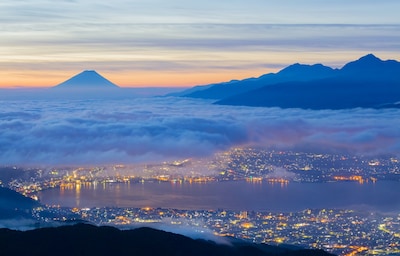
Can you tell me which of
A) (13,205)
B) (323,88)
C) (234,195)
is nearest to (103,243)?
(13,205)

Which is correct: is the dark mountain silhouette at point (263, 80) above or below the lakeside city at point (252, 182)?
above

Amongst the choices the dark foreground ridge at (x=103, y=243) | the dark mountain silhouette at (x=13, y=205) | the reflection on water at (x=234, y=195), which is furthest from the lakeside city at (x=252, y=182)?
the dark foreground ridge at (x=103, y=243)

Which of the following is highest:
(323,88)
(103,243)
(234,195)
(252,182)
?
(323,88)

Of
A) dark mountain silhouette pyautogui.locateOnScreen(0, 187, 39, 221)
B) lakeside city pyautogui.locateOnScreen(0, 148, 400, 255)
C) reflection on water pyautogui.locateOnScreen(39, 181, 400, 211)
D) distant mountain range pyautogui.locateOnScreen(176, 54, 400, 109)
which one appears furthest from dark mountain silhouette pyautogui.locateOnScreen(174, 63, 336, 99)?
dark mountain silhouette pyautogui.locateOnScreen(0, 187, 39, 221)

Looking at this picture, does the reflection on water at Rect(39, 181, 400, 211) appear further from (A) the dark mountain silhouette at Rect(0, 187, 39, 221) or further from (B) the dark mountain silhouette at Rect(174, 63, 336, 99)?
(B) the dark mountain silhouette at Rect(174, 63, 336, 99)

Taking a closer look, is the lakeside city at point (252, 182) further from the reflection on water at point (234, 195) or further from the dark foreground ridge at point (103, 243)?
the dark foreground ridge at point (103, 243)

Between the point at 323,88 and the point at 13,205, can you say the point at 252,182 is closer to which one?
the point at 13,205

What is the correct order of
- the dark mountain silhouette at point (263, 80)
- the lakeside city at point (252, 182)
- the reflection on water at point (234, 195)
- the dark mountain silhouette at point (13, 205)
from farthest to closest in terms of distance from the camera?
the dark mountain silhouette at point (263, 80), the reflection on water at point (234, 195), the lakeside city at point (252, 182), the dark mountain silhouette at point (13, 205)
